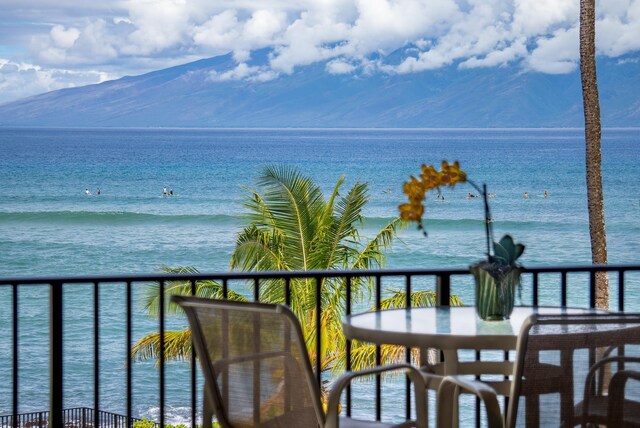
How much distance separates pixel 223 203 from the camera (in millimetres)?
45781

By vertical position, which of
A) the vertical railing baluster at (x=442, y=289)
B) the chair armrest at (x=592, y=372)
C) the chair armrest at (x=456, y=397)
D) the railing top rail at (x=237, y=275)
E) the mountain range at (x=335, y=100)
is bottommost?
the chair armrest at (x=456, y=397)

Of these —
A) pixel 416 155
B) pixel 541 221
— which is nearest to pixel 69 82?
pixel 416 155

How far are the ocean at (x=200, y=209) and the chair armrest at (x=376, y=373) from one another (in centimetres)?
987

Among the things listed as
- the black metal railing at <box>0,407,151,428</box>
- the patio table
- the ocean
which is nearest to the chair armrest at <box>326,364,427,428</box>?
the patio table

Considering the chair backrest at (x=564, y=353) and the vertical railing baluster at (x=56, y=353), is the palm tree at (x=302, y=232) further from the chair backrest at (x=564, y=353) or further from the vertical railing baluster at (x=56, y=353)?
the chair backrest at (x=564, y=353)

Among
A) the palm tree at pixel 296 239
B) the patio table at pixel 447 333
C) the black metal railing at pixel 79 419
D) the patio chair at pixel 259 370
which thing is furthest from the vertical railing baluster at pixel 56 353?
the black metal railing at pixel 79 419

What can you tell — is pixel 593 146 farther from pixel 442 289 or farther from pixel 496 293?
pixel 496 293

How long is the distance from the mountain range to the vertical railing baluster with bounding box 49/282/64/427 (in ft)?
291

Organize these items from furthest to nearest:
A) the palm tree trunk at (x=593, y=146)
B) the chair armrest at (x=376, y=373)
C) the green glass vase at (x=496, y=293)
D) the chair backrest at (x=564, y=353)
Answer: the palm tree trunk at (x=593, y=146)
the green glass vase at (x=496, y=293)
the chair armrest at (x=376, y=373)
the chair backrest at (x=564, y=353)

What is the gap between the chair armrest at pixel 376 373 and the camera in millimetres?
3082

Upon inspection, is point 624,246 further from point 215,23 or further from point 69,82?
point 69,82

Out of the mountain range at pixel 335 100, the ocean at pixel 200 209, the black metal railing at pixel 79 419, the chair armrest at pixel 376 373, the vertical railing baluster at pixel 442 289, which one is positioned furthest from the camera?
the mountain range at pixel 335 100

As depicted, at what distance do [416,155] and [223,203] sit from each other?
2396cm

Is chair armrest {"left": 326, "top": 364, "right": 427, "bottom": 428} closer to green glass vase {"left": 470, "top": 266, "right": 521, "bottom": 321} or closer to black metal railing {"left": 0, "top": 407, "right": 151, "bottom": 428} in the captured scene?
green glass vase {"left": 470, "top": 266, "right": 521, "bottom": 321}
